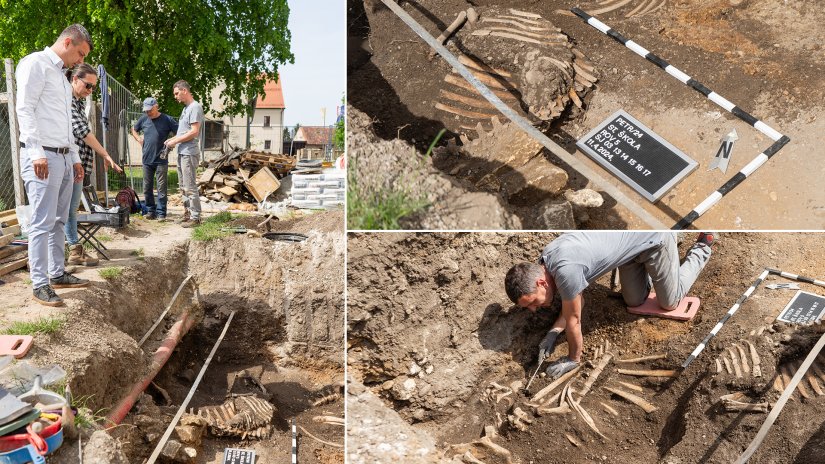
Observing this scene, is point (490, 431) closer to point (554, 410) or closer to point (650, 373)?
point (554, 410)

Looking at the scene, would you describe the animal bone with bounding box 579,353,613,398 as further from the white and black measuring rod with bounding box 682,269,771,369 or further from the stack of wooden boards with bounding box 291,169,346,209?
the stack of wooden boards with bounding box 291,169,346,209

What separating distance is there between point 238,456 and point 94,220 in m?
2.82

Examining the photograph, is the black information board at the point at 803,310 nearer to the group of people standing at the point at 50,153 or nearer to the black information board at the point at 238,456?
the black information board at the point at 238,456

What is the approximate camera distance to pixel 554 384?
3.87 meters

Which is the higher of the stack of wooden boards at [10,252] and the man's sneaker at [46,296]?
the stack of wooden boards at [10,252]

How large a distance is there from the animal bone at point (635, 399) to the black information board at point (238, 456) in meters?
3.81

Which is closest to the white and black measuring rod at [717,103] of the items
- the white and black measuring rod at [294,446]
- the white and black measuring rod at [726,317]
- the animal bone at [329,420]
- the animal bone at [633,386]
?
the white and black measuring rod at [726,317]

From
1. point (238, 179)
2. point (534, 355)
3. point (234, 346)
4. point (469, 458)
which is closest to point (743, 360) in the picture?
point (534, 355)

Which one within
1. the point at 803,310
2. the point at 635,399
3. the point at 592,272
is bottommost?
the point at 635,399

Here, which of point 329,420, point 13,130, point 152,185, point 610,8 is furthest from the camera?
point 152,185

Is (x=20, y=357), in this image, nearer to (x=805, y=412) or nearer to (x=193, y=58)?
(x=805, y=412)

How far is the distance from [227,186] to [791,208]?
12508mm

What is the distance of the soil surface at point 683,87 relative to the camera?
3.67 metres

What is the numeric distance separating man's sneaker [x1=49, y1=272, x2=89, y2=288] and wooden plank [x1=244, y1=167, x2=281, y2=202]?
28.0ft
